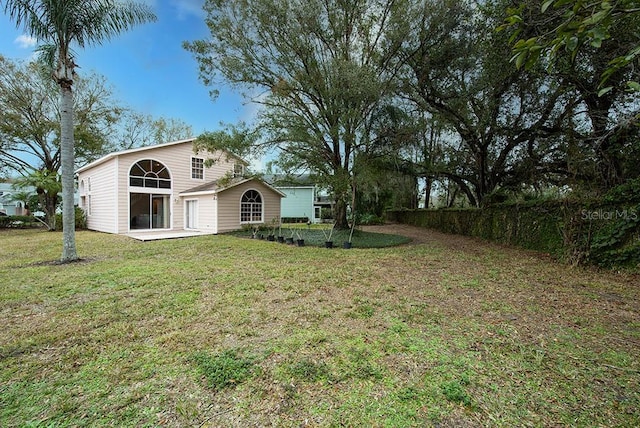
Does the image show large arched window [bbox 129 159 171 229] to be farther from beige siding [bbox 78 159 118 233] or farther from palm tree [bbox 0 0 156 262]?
palm tree [bbox 0 0 156 262]

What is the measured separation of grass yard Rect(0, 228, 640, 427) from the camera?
203 cm

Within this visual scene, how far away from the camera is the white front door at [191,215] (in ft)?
49.8

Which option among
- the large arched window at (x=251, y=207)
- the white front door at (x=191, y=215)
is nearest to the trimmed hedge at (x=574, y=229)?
the large arched window at (x=251, y=207)

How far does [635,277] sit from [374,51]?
1028 centimetres

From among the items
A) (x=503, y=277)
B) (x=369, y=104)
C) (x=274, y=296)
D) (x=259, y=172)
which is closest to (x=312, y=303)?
(x=274, y=296)

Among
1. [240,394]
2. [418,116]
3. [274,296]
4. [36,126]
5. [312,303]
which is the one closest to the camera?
[240,394]

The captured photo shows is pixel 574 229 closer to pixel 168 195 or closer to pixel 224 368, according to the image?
pixel 224 368

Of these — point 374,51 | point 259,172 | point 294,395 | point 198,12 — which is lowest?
point 294,395

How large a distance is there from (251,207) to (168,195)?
4.51m

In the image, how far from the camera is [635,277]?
5590mm

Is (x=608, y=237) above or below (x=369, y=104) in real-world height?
below

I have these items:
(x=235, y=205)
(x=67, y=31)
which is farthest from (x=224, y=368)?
(x=235, y=205)

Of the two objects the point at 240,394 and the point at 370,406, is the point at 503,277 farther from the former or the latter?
the point at 240,394

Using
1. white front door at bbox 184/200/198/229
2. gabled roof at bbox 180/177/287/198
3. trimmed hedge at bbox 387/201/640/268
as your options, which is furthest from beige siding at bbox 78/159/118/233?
trimmed hedge at bbox 387/201/640/268
